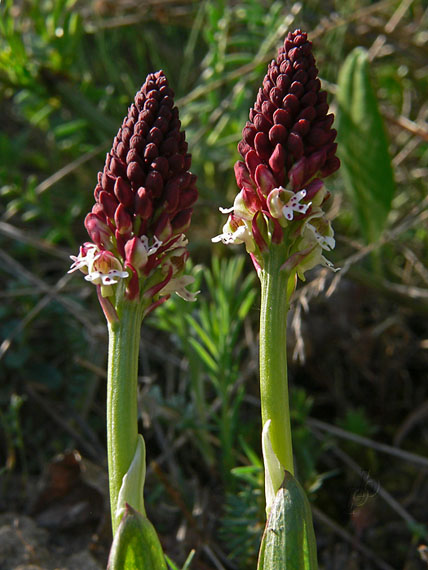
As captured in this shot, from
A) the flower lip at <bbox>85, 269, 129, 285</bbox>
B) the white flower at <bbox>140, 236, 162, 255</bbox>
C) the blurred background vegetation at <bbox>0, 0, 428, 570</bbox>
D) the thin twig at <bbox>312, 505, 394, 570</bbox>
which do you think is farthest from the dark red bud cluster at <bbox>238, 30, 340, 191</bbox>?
the thin twig at <bbox>312, 505, 394, 570</bbox>

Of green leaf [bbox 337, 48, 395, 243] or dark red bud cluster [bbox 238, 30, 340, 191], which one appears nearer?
dark red bud cluster [bbox 238, 30, 340, 191]

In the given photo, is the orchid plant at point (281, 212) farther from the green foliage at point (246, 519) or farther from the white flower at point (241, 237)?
the green foliage at point (246, 519)

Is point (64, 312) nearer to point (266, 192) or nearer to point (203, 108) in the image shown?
point (203, 108)

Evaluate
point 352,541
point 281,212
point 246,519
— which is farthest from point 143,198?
point 352,541

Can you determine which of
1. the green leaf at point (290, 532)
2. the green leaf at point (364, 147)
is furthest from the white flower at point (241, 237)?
the green leaf at point (364, 147)

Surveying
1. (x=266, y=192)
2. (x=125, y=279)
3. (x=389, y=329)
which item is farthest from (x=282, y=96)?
(x=389, y=329)

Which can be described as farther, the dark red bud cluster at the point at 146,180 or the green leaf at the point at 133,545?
the dark red bud cluster at the point at 146,180

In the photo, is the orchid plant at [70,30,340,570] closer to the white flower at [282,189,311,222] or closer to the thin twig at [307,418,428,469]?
the white flower at [282,189,311,222]

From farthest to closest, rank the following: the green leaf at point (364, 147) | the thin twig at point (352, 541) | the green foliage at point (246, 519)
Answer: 1. the green leaf at point (364, 147)
2. the thin twig at point (352, 541)
3. the green foliage at point (246, 519)
